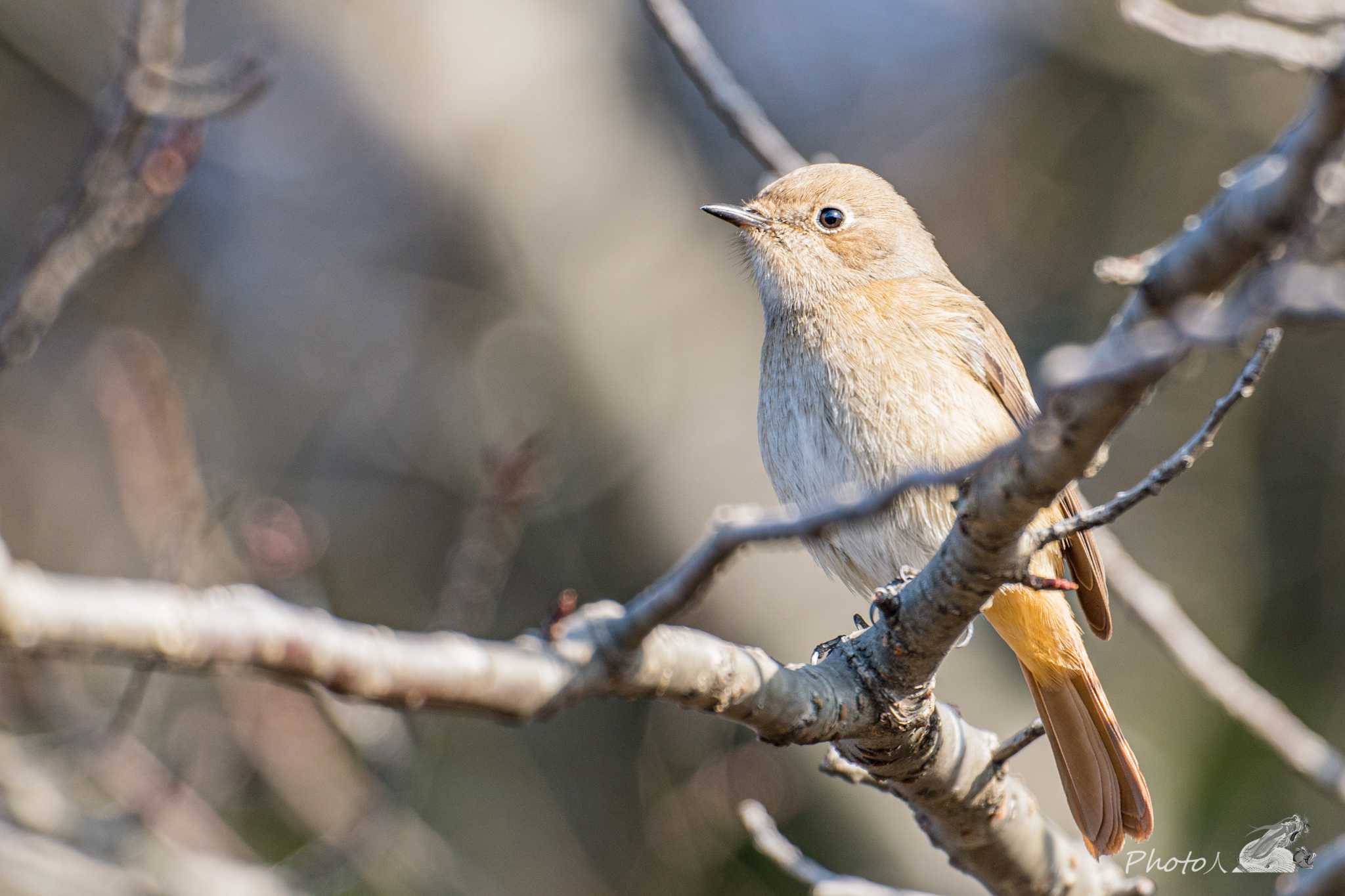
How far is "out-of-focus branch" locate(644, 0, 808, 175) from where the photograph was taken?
147 inches

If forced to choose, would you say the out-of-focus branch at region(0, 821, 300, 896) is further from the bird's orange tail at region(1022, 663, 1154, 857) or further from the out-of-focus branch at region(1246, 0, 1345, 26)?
the out-of-focus branch at region(1246, 0, 1345, 26)

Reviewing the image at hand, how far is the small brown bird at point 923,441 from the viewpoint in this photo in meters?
3.66

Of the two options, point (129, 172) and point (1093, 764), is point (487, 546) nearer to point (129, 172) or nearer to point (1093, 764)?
point (129, 172)

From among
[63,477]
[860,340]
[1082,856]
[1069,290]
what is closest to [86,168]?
[860,340]

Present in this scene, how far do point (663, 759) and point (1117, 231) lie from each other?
170 inches

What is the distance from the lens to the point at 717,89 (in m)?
3.90

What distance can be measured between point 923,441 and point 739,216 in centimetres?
128

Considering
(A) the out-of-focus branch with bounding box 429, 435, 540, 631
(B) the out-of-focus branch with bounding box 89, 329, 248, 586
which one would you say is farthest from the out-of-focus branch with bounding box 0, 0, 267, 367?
(A) the out-of-focus branch with bounding box 429, 435, 540, 631

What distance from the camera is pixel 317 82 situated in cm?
760

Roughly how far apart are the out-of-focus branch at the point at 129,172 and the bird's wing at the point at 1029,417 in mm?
2243

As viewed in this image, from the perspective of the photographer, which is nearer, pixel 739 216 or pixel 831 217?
pixel 739 216

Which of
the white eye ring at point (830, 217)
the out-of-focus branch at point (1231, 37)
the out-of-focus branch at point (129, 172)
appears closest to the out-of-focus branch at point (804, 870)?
the out-of-focus branch at point (1231, 37)

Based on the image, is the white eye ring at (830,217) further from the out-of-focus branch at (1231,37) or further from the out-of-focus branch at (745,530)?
the out-of-focus branch at (745,530)

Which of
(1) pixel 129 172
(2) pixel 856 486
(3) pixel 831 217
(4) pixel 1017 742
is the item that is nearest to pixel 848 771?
(4) pixel 1017 742
